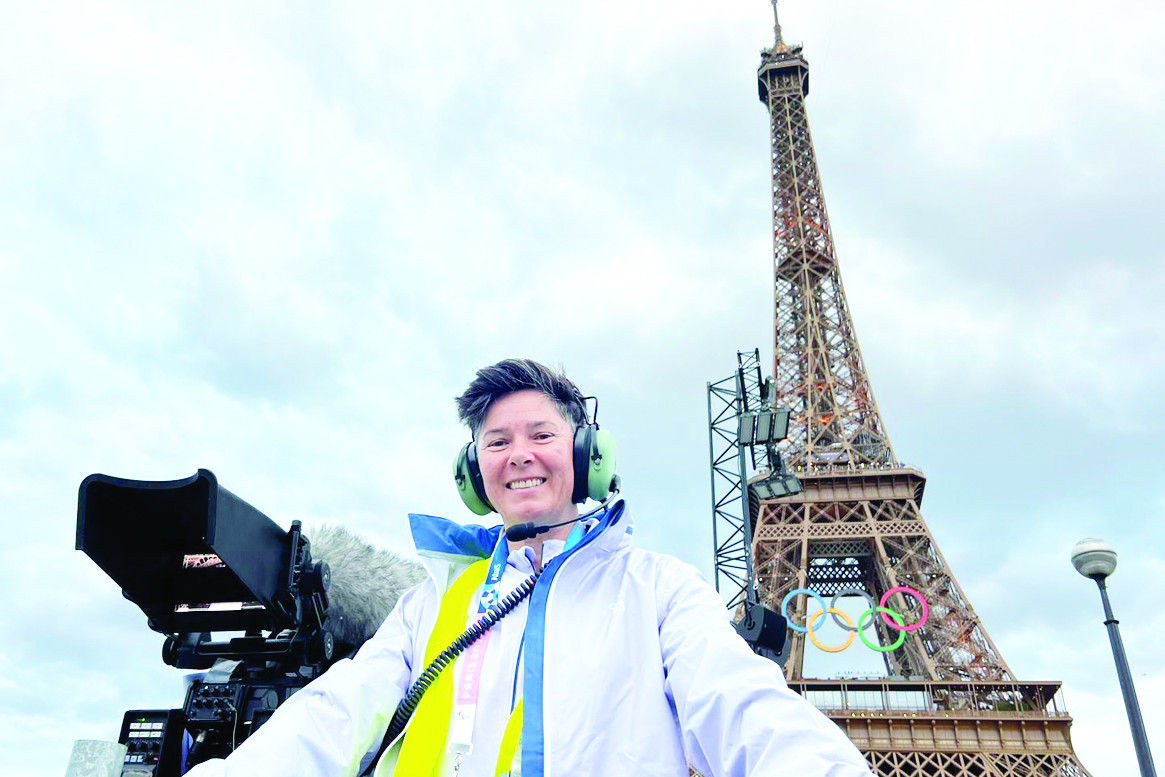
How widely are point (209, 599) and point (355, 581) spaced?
21.9 inches

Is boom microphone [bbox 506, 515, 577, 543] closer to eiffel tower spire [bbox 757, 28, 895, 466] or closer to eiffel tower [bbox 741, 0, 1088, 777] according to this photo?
eiffel tower [bbox 741, 0, 1088, 777]

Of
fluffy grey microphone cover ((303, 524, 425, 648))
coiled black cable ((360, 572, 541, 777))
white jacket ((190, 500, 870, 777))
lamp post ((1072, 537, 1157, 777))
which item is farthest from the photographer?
lamp post ((1072, 537, 1157, 777))

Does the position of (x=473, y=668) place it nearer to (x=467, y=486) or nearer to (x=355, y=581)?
(x=467, y=486)

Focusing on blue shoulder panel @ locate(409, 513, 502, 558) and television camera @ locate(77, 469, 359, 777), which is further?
television camera @ locate(77, 469, 359, 777)

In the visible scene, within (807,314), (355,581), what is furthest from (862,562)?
(355,581)

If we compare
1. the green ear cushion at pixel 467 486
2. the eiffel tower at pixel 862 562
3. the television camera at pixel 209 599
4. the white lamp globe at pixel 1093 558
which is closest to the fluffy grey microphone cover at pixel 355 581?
the television camera at pixel 209 599

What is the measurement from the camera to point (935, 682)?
23531 millimetres

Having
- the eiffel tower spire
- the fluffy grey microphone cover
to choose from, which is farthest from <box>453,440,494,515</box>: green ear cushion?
the eiffel tower spire

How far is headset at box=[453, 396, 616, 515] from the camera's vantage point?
2.32 m

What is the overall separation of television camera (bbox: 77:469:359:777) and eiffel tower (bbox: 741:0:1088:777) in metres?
12.9

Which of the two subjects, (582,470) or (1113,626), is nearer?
(582,470)

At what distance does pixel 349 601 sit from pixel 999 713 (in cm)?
2443

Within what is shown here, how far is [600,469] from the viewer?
233 centimetres

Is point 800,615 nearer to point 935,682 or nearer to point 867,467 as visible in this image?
point 935,682
